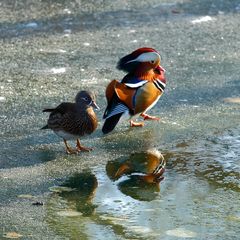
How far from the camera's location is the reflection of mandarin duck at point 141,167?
6.06 meters

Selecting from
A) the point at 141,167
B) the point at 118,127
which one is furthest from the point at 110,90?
the point at 141,167

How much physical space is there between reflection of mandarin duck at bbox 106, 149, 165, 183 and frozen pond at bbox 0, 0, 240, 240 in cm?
2

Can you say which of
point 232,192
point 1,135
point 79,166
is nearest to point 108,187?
point 79,166

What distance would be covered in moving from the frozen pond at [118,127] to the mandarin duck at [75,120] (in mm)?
146

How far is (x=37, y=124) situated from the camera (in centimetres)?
705

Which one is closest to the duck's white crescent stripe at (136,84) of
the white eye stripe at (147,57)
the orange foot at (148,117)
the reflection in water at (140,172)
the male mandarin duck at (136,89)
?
the male mandarin duck at (136,89)

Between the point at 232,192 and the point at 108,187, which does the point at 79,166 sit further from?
the point at 232,192

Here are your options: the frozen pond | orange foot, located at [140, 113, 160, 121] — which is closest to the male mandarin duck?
orange foot, located at [140, 113, 160, 121]

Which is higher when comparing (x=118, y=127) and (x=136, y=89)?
(x=136, y=89)

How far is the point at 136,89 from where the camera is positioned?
23.0ft

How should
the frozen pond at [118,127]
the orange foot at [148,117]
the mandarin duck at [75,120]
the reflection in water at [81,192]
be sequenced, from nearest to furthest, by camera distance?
the frozen pond at [118,127], the reflection in water at [81,192], the mandarin duck at [75,120], the orange foot at [148,117]

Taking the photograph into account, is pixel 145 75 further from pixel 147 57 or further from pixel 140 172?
pixel 140 172

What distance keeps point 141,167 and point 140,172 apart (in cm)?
11

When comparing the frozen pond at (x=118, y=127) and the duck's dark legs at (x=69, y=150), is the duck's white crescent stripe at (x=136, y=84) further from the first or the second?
the duck's dark legs at (x=69, y=150)
